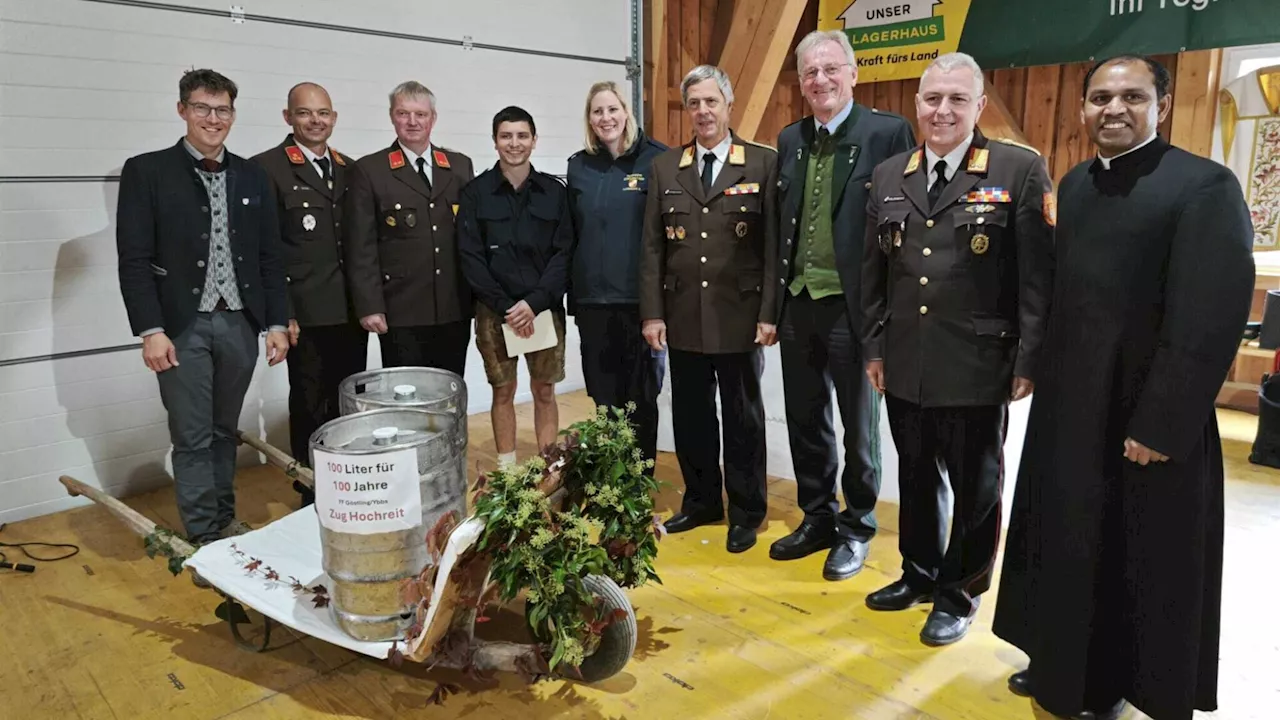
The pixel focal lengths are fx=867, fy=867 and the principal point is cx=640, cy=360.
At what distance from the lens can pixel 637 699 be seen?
2.39 m

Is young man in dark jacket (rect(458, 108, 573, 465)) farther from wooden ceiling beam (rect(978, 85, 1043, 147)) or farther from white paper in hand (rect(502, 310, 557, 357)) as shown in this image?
wooden ceiling beam (rect(978, 85, 1043, 147))

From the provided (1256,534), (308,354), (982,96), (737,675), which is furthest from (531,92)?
(1256,534)

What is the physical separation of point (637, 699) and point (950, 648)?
97 centimetres

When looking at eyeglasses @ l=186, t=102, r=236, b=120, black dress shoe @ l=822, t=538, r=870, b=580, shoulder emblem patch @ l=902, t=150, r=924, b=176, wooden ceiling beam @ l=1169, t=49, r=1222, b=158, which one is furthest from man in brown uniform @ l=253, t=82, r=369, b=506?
wooden ceiling beam @ l=1169, t=49, r=1222, b=158

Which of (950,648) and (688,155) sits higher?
(688,155)

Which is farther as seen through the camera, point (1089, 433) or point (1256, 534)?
point (1256, 534)

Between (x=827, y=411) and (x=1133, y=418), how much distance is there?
125 centimetres

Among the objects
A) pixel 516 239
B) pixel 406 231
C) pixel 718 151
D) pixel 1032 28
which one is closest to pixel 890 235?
pixel 718 151

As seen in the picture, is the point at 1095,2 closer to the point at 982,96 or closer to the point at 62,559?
the point at 982,96

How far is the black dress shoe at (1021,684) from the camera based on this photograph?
237 cm

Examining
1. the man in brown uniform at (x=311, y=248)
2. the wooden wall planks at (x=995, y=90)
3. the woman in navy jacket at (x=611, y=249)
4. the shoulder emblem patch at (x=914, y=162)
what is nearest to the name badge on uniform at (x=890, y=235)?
the shoulder emblem patch at (x=914, y=162)

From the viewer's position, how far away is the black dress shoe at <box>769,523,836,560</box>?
10.6 ft

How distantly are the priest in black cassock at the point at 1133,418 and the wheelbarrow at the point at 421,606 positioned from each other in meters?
1.14

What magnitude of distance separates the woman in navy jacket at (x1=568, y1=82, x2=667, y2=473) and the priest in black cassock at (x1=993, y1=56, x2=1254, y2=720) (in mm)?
1661
